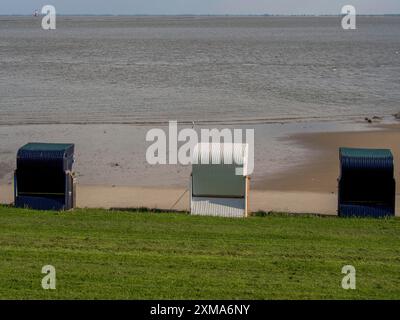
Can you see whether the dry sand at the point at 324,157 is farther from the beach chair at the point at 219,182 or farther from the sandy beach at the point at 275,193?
the beach chair at the point at 219,182

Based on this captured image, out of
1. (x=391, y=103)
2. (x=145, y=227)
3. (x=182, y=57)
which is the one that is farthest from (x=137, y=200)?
(x=182, y=57)

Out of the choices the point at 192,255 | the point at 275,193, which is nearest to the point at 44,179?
the point at 192,255

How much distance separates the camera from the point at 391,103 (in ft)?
146

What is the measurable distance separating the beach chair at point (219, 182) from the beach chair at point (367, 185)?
6.22 feet

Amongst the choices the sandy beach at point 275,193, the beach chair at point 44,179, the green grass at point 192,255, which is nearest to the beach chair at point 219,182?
the green grass at point 192,255

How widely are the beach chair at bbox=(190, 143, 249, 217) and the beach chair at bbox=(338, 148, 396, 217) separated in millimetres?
1895

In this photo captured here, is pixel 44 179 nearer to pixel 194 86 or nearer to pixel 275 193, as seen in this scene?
pixel 275 193

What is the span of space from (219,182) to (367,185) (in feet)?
9.31

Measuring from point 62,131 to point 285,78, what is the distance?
96.4 ft

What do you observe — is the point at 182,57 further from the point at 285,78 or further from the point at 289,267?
the point at 289,267

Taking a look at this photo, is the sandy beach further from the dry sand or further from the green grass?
the green grass

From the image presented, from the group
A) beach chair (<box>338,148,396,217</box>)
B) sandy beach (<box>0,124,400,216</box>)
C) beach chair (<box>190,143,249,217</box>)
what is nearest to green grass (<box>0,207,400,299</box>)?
beach chair (<box>338,148,396,217</box>)

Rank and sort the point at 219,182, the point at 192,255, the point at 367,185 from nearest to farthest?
the point at 192,255
the point at 367,185
the point at 219,182

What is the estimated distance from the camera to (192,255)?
1272cm
